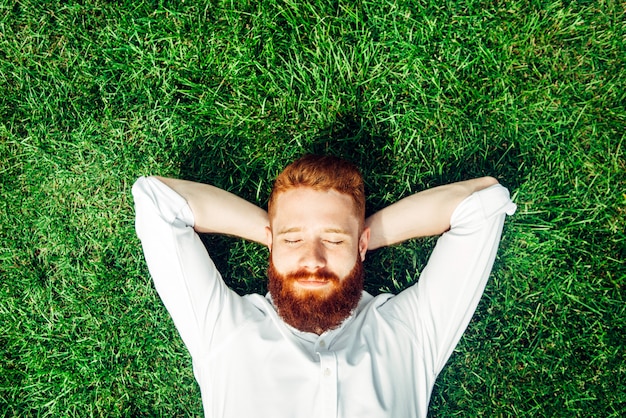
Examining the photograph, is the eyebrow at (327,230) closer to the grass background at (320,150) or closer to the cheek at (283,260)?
the cheek at (283,260)

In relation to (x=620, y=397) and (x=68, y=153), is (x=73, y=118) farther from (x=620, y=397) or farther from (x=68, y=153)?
(x=620, y=397)

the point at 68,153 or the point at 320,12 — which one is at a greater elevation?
the point at 320,12

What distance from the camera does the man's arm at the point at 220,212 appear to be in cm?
321

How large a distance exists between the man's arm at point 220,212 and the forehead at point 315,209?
30cm

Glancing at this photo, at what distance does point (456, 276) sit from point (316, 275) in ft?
3.01

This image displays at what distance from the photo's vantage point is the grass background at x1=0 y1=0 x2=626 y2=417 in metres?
3.86

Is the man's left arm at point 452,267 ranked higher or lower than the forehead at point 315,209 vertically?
lower

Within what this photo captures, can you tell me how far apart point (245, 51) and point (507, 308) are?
9.68 feet

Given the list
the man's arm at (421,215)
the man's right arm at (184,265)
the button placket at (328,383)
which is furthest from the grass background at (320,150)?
the button placket at (328,383)

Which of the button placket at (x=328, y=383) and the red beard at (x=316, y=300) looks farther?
the red beard at (x=316, y=300)

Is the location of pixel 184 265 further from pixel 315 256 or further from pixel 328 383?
pixel 328 383

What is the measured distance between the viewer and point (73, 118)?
12.9ft

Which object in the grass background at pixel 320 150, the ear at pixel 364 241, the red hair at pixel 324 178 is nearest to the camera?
the red hair at pixel 324 178

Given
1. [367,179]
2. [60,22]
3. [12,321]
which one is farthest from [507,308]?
[60,22]
